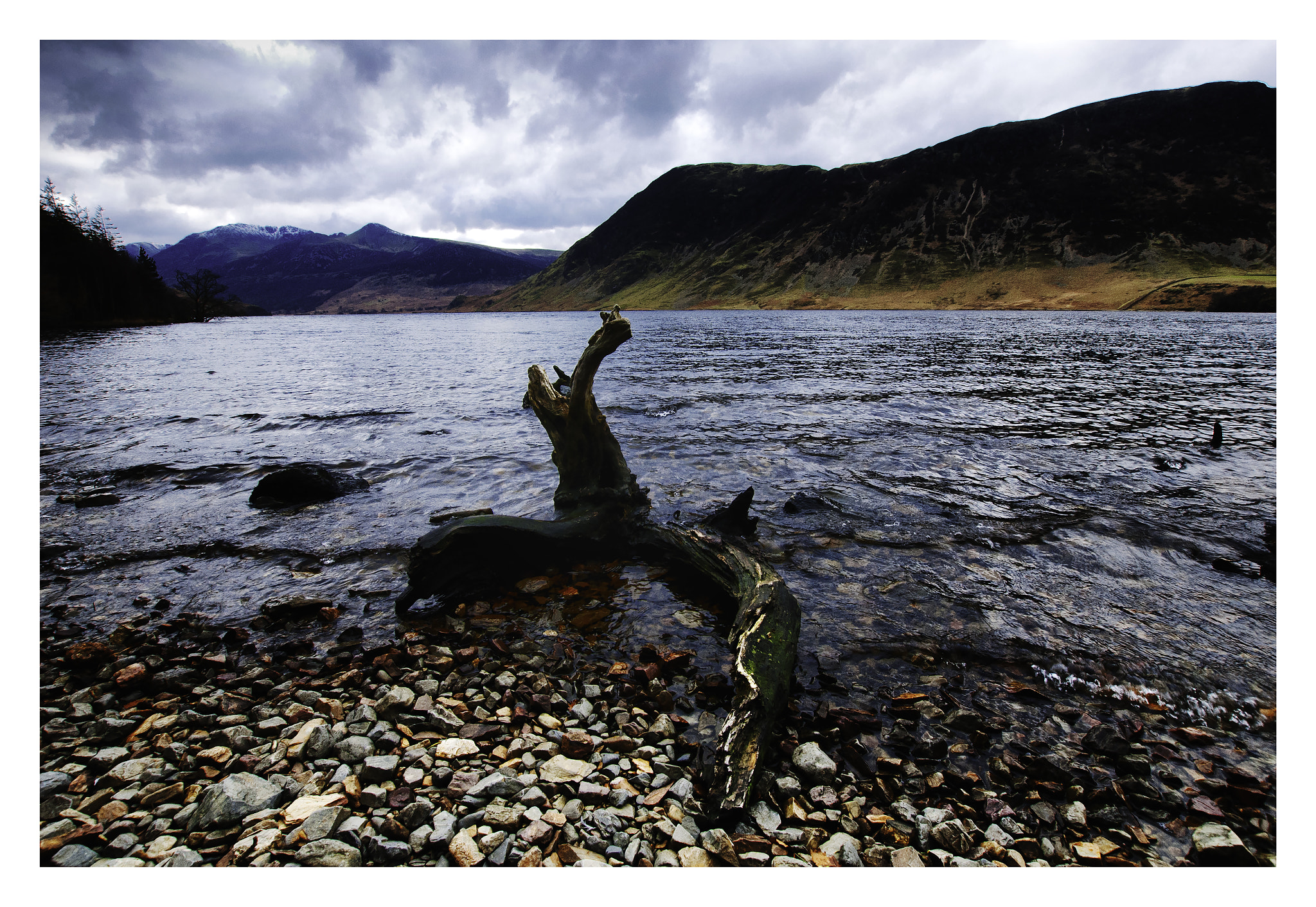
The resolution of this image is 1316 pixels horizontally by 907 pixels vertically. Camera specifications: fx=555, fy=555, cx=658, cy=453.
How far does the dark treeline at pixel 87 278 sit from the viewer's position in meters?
67.7

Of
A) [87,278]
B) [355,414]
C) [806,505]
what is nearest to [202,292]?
[87,278]

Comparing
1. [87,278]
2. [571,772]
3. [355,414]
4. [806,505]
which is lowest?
[571,772]

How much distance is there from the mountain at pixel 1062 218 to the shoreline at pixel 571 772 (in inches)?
5624

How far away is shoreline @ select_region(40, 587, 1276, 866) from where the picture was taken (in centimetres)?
372

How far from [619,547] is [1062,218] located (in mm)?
202333

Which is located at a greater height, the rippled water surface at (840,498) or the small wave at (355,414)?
the small wave at (355,414)

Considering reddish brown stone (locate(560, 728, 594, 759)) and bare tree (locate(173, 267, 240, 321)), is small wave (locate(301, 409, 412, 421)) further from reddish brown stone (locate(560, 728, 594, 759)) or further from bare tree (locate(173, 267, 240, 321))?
bare tree (locate(173, 267, 240, 321))

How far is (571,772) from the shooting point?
4.37 m

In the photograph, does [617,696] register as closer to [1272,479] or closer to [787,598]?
[787,598]

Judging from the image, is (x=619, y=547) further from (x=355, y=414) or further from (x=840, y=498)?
(x=355, y=414)

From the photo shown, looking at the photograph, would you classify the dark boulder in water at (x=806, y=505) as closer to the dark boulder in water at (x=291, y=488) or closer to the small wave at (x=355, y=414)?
the dark boulder in water at (x=291, y=488)

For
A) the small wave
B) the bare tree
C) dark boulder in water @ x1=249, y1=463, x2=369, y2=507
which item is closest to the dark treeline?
the bare tree

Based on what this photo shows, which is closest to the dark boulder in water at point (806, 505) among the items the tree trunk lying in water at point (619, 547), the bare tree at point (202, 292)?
the tree trunk lying in water at point (619, 547)

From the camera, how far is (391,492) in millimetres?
11719
